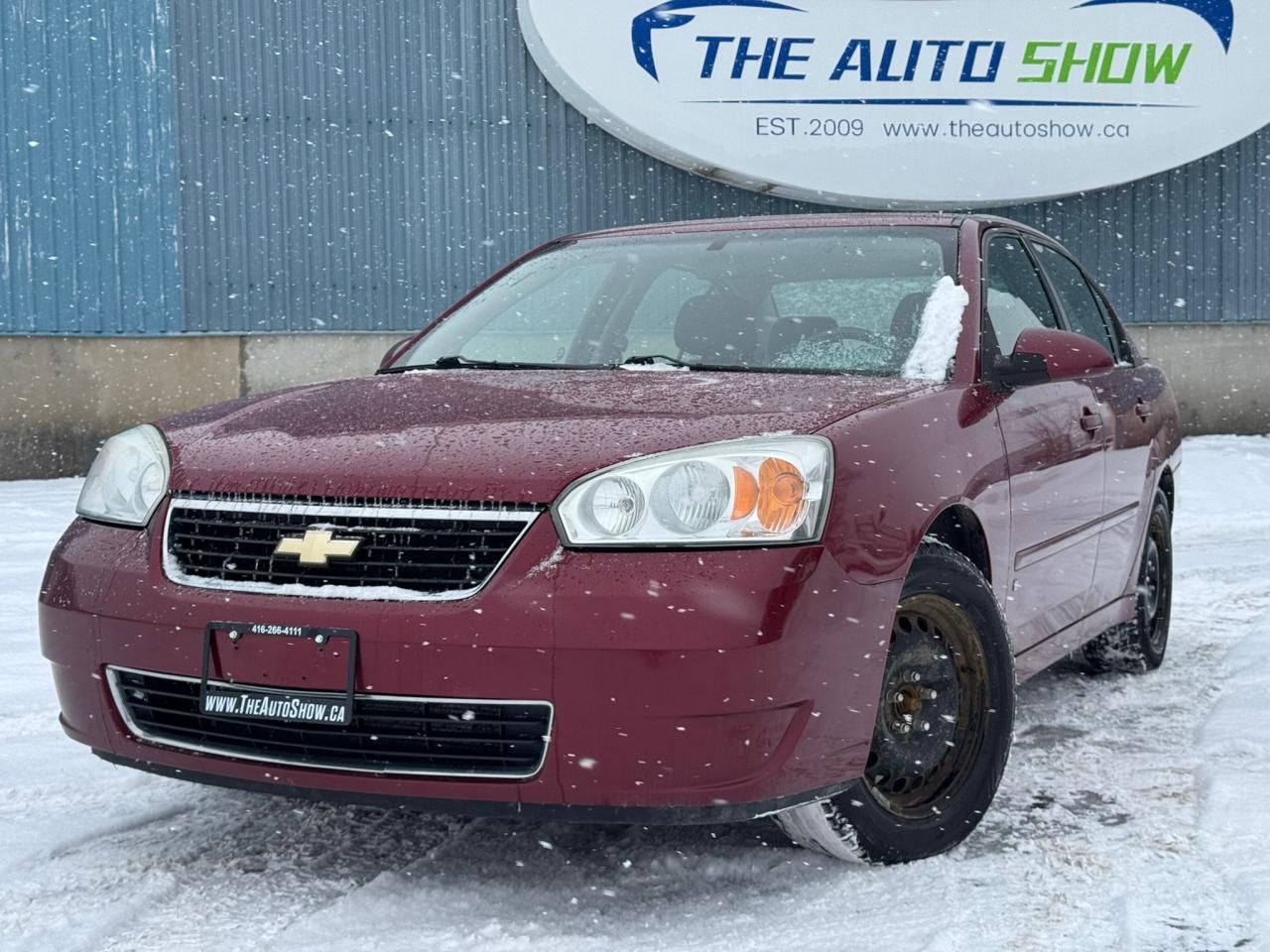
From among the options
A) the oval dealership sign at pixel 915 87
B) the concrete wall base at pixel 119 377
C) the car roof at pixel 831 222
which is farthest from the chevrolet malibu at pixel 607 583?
the oval dealership sign at pixel 915 87

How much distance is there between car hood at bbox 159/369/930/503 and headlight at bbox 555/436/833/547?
43mm

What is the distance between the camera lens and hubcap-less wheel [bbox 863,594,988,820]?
308cm

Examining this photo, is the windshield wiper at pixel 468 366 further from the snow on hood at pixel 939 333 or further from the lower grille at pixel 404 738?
the lower grille at pixel 404 738

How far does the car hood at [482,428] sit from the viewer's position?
2736 mm

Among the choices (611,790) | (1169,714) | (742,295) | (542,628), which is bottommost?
(1169,714)

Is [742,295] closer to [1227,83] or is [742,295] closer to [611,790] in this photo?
[611,790]

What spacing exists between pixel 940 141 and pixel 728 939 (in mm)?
10060

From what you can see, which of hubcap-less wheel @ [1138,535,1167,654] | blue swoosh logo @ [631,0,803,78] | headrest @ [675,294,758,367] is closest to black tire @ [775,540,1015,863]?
headrest @ [675,294,758,367]

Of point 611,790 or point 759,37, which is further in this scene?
point 759,37

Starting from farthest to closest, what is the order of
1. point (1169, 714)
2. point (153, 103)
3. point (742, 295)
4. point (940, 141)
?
point (940, 141) → point (153, 103) → point (1169, 714) → point (742, 295)

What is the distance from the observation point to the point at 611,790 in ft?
8.69

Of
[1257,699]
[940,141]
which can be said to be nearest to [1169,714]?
[1257,699]

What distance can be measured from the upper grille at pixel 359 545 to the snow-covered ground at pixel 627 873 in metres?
0.62

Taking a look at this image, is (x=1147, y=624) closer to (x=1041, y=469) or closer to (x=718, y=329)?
(x=1041, y=469)
